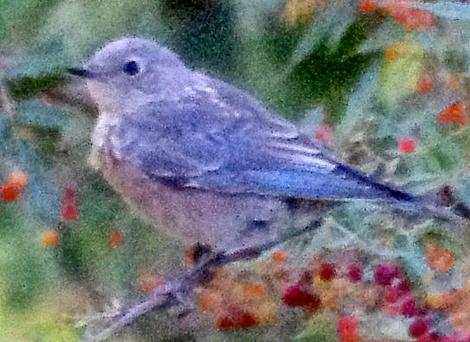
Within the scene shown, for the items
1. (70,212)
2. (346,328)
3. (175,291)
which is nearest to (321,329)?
(346,328)

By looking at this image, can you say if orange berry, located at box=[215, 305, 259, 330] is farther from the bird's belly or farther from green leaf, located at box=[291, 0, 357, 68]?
green leaf, located at box=[291, 0, 357, 68]

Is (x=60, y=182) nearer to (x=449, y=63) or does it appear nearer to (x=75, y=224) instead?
(x=75, y=224)

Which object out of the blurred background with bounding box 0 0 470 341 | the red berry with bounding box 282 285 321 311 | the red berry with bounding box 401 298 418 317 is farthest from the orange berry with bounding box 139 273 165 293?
the red berry with bounding box 401 298 418 317

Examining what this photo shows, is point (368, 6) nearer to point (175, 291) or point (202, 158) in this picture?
point (202, 158)

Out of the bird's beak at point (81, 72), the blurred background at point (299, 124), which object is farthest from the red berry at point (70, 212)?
the bird's beak at point (81, 72)

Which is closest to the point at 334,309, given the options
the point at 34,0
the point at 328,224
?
the point at 328,224

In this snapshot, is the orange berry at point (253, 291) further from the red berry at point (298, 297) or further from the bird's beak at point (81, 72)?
the bird's beak at point (81, 72)
